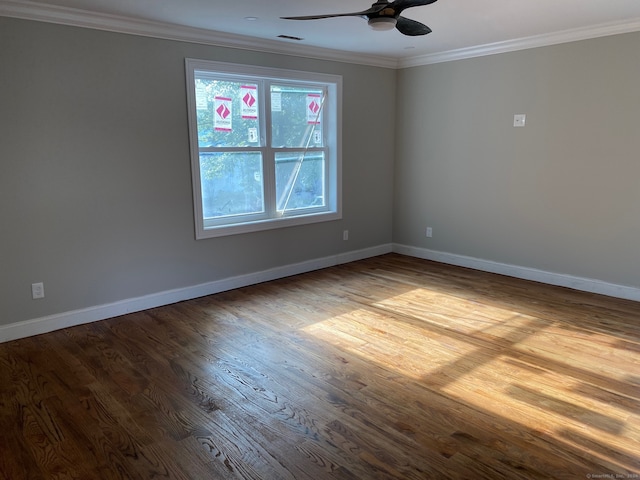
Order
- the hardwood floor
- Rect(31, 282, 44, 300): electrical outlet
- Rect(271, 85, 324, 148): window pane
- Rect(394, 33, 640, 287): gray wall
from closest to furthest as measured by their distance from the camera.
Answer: the hardwood floor
Rect(31, 282, 44, 300): electrical outlet
Rect(394, 33, 640, 287): gray wall
Rect(271, 85, 324, 148): window pane

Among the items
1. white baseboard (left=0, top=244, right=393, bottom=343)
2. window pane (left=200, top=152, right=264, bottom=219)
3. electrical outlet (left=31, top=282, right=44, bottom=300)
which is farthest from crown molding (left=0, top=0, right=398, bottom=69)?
white baseboard (left=0, top=244, right=393, bottom=343)

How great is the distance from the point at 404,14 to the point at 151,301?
3147 mm

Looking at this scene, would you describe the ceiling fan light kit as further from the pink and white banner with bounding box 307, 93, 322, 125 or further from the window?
the pink and white banner with bounding box 307, 93, 322, 125

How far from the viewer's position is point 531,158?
15.0ft

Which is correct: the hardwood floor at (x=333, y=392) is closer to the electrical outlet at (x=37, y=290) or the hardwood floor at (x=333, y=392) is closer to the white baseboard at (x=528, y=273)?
the white baseboard at (x=528, y=273)

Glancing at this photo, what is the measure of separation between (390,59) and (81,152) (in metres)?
3.62

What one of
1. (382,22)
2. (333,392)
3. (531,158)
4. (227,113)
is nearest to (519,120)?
(531,158)

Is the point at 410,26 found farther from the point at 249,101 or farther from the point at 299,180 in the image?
the point at 299,180

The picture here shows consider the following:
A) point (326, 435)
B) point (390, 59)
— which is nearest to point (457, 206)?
point (390, 59)

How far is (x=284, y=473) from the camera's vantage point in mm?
1960

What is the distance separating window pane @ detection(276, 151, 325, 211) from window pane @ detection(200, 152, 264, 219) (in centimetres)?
27

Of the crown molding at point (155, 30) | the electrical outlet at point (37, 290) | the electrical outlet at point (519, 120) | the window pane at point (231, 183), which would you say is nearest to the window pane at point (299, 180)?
the window pane at point (231, 183)

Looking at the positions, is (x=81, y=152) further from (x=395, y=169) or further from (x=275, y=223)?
(x=395, y=169)

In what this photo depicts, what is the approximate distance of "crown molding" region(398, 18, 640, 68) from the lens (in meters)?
3.82
